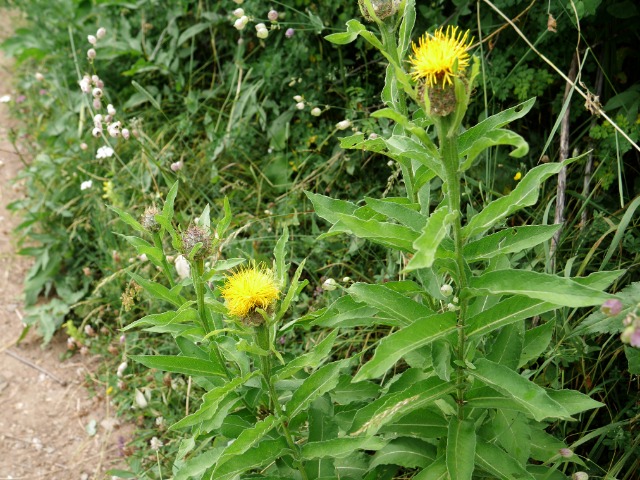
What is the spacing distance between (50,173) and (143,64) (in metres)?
0.89

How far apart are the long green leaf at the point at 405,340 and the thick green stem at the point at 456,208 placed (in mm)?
57

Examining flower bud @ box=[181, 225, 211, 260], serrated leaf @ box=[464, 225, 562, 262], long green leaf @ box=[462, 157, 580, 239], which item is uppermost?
long green leaf @ box=[462, 157, 580, 239]

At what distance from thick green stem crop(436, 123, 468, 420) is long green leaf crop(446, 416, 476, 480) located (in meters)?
0.09

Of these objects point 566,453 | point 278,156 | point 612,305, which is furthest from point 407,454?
point 278,156

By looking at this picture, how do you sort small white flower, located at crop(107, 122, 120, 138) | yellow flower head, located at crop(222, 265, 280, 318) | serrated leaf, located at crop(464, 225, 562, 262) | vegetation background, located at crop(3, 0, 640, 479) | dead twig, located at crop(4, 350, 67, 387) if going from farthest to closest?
dead twig, located at crop(4, 350, 67, 387)
small white flower, located at crop(107, 122, 120, 138)
vegetation background, located at crop(3, 0, 640, 479)
yellow flower head, located at crop(222, 265, 280, 318)
serrated leaf, located at crop(464, 225, 562, 262)

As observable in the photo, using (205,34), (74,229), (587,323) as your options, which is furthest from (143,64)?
(587,323)

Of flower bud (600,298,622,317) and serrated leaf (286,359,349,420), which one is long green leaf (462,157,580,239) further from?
serrated leaf (286,359,349,420)

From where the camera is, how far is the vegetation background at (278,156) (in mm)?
2695

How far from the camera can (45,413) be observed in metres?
3.73

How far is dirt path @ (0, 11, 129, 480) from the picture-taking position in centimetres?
343

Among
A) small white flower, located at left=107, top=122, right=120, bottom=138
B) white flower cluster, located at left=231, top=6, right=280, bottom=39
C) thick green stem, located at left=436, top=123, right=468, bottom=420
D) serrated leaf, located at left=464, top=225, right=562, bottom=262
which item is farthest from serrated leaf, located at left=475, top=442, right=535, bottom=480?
small white flower, located at left=107, top=122, right=120, bottom=138

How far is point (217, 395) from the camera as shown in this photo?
1.94 metres

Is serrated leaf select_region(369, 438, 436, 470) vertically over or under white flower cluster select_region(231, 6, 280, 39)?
under

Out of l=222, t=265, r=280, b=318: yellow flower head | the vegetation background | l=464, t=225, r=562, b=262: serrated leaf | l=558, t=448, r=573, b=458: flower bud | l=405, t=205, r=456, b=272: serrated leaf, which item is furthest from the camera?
the vegetation background
